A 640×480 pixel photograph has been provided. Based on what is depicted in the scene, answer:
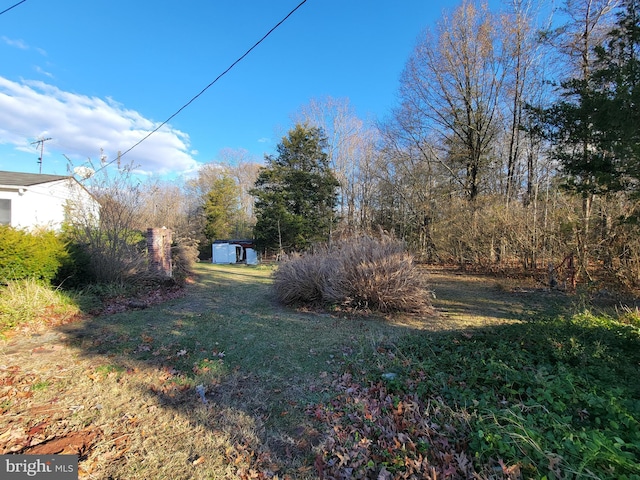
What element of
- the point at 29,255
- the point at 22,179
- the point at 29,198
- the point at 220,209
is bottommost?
the point at 29,255

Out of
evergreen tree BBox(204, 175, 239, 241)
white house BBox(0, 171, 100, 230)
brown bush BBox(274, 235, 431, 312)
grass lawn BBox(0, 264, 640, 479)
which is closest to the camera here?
grass lawn BBox(0, 264, 640, 479)

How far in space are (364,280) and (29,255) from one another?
6452 mm

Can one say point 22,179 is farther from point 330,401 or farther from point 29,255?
point 330,401

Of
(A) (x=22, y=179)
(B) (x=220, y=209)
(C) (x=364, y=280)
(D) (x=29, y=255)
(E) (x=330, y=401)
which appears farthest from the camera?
(B) (x=220, y=209)

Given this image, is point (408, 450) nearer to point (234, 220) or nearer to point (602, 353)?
point (602, 353)

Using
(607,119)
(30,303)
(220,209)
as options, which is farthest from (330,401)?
(220,209)

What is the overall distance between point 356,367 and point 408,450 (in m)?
1.50

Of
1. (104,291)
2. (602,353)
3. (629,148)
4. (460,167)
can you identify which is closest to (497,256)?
(460,167)

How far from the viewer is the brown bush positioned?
233 inches

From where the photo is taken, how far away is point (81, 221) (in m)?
7.39

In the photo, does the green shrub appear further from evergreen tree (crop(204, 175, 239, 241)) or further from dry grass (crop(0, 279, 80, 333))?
evergreen tree (crop(204, 175, 239, 241))

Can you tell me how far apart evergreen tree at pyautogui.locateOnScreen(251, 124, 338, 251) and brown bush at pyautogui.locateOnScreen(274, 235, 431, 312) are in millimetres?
12910

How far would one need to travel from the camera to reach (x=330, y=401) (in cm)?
277

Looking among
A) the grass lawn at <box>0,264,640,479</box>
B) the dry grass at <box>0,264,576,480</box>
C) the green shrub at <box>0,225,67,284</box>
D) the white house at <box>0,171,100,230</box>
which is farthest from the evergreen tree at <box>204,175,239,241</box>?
the grass lawn at <box>0,264,640,479</box>
